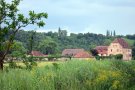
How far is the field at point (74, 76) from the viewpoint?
1113cm

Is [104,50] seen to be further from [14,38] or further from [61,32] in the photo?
[14,38]

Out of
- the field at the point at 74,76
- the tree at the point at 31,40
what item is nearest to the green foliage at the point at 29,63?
the field at the point at 74,76

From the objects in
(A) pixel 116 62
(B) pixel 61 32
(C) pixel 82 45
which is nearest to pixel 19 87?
(A) pixel 116 62

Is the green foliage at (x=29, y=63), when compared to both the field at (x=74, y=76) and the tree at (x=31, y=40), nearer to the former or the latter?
the field at (x=74, y=76)

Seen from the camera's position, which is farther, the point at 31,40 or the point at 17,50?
the point at 31,40

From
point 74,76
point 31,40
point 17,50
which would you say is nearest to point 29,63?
point 17,50

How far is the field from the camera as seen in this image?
438 inches

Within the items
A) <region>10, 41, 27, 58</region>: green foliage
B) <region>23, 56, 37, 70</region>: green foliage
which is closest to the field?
<region>23, 56, 37, 70</region>: green foliage

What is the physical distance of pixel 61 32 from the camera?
18600 centimetres

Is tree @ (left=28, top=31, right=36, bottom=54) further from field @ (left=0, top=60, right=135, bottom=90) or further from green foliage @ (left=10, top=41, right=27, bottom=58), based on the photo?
field @ (left=0, top=60, right=135, bottom=90)

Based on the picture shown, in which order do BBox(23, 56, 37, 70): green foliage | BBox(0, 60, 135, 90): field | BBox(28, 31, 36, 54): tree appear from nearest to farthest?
1. BBox(0, 60, 135, 90): field
2. BBox(23, 56, 37, 70): green foliage
3. BBox(28, 31, 36, 54): tree

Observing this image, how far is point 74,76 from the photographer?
13859 mm

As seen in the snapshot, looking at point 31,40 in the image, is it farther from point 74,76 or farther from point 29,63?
point 74,76

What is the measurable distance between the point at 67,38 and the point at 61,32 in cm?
1293
